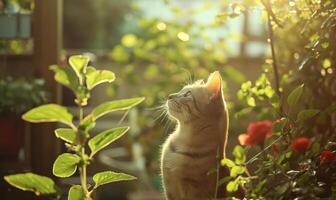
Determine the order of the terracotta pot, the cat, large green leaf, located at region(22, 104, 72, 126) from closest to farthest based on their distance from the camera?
large green leaf, located at region(22, 104, 72, 126)
the cat
the terracotta pot

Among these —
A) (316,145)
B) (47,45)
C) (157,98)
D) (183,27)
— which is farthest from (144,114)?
(316,145)

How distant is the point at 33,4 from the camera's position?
2799 mm

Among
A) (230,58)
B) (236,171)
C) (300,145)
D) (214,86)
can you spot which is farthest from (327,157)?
(230,58)

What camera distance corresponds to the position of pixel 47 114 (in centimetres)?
98

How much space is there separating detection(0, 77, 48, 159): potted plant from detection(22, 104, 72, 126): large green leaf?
167cm

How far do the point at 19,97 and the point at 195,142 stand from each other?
117cm

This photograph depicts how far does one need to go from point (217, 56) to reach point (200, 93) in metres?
2.12

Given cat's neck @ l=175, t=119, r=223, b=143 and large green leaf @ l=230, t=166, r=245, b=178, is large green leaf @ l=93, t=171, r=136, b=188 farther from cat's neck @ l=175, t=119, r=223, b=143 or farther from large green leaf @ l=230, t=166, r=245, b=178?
cat's neck @ l=175, t=119, r=223, b=143

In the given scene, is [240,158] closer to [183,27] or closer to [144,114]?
[183,27]

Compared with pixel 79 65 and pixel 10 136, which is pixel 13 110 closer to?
pixel 10 136

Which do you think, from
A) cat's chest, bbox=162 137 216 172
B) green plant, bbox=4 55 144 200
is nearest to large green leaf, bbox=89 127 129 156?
green plant, bbox=4 55 144 200

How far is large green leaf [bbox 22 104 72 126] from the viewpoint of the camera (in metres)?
0.96

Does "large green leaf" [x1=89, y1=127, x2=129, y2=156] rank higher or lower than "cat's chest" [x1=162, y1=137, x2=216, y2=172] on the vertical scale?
higher

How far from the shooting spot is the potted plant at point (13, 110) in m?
2.61
